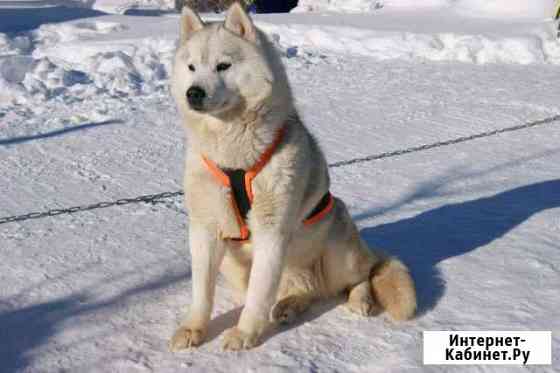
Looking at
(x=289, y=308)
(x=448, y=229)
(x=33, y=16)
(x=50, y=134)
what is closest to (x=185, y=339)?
(x=289, y=308)

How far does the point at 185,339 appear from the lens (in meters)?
2.78

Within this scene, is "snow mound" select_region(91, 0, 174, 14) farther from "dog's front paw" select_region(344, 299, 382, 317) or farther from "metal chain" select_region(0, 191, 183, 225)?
"dog's front paw" select_region(344, 299, 382, 317)

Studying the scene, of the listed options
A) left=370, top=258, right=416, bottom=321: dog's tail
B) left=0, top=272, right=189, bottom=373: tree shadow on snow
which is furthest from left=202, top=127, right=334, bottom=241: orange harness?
left=0, top=272, right=189, bottom=373: tree shadow on snow

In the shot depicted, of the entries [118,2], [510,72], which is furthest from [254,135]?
[118,2]

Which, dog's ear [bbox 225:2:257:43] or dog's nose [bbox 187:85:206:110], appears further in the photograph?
dog's ear [bbox 225:2:257:43]

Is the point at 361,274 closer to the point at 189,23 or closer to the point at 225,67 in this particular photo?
the point at 225,67

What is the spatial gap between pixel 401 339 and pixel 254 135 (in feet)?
3.52

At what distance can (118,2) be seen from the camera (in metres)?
28.6

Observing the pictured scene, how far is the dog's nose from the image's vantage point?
2611 millimetres

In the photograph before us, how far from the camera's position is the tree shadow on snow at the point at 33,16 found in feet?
48.8

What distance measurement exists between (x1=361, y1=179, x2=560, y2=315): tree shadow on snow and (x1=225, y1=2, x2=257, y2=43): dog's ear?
4.90 ft

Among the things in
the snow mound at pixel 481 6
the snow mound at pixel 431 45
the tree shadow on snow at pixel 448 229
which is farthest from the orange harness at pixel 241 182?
the snow mound at pixel 481 6

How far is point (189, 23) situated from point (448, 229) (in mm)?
2197

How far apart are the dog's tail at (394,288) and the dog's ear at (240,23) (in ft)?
4.04
